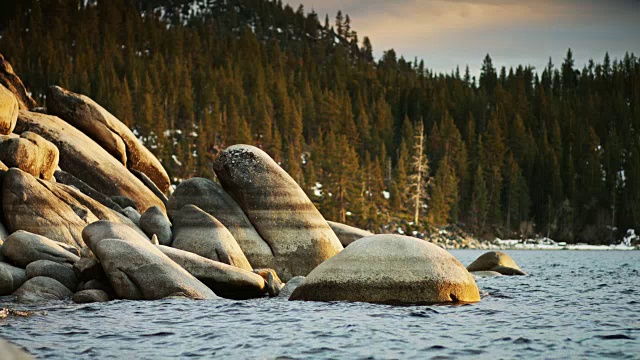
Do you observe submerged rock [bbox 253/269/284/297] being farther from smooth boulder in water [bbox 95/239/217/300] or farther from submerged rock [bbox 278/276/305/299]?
smooth boulder in water [bbox 95/239/217/300]

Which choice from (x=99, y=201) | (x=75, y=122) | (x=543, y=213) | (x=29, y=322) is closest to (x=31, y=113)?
(x=75, y=122)

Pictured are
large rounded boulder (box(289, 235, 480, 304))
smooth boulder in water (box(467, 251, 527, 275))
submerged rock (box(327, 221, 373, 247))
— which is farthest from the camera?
smooth boulder in water (box(467, 251, 527, 275))

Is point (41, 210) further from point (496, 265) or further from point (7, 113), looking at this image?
point (496, 265)

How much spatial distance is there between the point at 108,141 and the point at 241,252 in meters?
10.4

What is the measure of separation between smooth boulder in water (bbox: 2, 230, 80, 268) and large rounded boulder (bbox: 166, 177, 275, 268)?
5995mm

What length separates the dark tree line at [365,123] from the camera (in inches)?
4067

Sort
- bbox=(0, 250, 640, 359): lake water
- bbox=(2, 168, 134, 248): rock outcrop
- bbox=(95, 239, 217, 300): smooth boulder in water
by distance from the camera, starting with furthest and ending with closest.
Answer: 1. bbox=(2, 168, 134, 248): rock outcrop
2. bbox=(95, 239, 217, 300): smooth boulder in water
3. bbox=(0, 250, 640, 359): lake water

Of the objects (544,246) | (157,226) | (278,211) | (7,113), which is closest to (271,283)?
(157,226)

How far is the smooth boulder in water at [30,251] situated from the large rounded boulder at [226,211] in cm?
600

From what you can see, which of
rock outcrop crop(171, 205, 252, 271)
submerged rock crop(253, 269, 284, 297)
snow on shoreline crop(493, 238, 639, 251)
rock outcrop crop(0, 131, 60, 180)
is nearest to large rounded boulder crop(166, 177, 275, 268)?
rock outcrop crop(171, 205, 252, 271)

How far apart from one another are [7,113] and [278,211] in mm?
10095

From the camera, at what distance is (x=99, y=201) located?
27391mm

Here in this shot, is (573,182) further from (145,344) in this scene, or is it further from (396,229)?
(145,344)

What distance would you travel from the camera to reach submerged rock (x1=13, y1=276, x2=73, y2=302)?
1859cm
